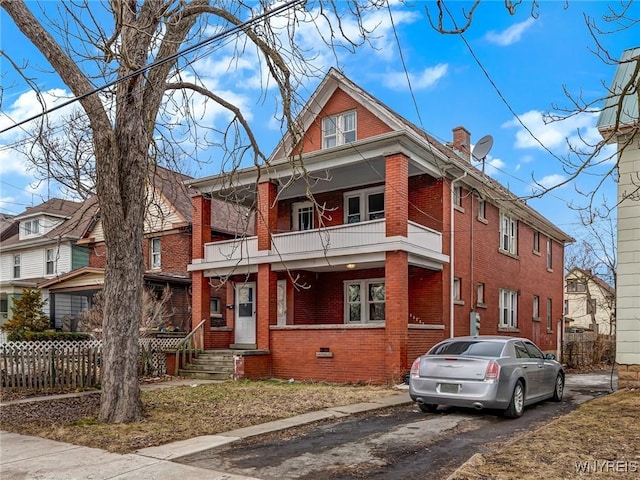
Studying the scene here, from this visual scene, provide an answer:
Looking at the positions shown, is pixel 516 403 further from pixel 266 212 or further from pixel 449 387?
pixel 266 212

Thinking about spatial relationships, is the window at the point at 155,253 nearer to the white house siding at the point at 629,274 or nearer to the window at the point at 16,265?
the window at the point at 16,265

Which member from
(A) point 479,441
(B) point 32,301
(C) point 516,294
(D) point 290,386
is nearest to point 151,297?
(B) point 32,301

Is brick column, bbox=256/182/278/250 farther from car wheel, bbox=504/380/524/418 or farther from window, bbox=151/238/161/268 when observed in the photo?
car wheel, bbox=504/380/524/418

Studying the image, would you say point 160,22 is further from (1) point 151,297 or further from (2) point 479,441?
(1) point 151,297

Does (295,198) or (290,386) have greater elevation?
(295,198)

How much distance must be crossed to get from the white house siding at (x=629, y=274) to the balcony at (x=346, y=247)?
536 centimetres

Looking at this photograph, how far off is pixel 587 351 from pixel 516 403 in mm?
17867

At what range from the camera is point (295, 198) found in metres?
22.5

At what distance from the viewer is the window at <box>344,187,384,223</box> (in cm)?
2002

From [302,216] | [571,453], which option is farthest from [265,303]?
[571,453]

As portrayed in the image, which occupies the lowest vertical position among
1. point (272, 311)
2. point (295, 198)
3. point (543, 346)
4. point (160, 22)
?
point (543, 346)

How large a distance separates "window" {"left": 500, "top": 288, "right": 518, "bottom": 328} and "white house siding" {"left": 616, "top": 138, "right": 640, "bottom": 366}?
30.7 feet

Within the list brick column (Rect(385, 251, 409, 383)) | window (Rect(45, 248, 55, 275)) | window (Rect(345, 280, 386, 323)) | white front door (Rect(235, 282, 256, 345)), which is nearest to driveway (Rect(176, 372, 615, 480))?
brick column (Rect(385, 251, 409, 383))

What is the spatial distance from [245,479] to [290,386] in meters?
9.33
